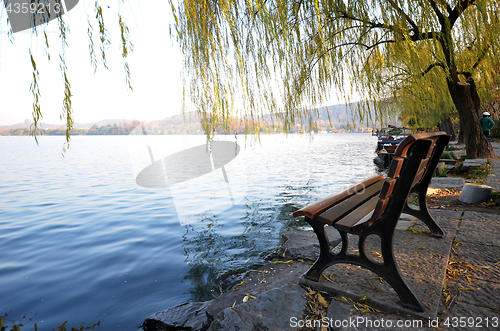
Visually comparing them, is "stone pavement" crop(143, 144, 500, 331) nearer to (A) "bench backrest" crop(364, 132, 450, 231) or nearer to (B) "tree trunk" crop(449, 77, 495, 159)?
(A) "bench backrest" crop(364, 132, 450, 231)

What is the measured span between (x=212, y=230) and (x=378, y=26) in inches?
185

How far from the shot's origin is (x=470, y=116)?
372 inches

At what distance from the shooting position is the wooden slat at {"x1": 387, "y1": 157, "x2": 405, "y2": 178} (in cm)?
184

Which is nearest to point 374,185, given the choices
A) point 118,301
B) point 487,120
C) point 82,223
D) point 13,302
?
point 118,301

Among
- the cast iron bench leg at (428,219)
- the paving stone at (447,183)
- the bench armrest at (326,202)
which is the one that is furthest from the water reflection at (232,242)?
the paving stone at (447,183)

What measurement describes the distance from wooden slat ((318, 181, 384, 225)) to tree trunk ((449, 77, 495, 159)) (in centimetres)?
797

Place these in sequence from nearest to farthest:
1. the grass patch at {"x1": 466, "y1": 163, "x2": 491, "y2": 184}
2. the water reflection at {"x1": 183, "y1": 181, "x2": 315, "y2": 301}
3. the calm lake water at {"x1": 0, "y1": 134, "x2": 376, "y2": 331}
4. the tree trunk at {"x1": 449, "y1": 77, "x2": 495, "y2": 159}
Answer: the calm lake water at {"x1": 0, "y1": 134, "x2": 376, "y2": 331}, the water reflection at {"x1": 183, "y1": 181, "x2": 315, "y2": 301}, the grass patch at {"x1": 466, "y1": 163, "x2": 491, "y2": 184}, the tree trunk at {"x1": 449, "y1": 77, "x2": 495, "y2": 159}

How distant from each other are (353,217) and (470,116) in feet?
32.3

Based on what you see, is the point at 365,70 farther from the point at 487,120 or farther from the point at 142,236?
the point at 487,120

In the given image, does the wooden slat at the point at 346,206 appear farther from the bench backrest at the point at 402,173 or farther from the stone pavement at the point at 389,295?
the stone pavement at the point at 389,295

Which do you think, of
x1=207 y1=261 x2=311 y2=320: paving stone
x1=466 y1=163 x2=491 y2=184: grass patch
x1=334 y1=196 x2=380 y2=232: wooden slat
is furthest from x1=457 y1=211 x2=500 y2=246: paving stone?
x1=466 y1=163 x2=491 y2=184: grass patch

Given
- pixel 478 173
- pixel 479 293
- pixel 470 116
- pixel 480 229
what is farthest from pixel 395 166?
pixel 470 116

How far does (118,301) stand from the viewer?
353 cm

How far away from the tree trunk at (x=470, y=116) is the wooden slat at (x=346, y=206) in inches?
314
